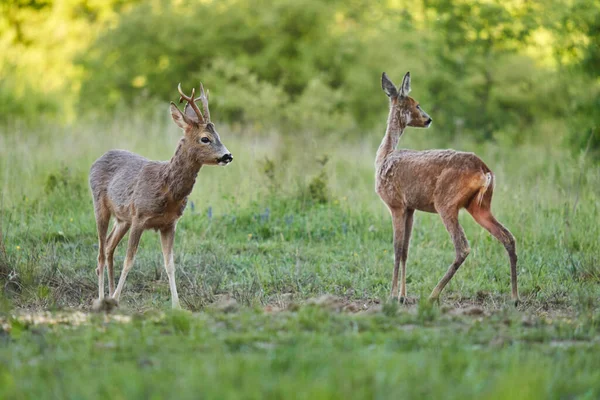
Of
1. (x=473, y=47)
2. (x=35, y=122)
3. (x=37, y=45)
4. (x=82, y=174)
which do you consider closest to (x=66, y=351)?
(x=82, y=174)

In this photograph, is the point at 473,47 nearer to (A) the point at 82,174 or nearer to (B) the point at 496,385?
(A) the point at 82,174

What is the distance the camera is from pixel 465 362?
529cm

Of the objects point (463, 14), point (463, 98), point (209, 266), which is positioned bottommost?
point (209, 266)

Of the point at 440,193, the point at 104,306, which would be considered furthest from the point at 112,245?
the point at 440,193

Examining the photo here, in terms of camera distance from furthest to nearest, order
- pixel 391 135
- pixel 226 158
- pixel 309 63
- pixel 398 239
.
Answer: pixel 309 63 < pixel 391 135 < pixel 398 239 < pixel 226 158

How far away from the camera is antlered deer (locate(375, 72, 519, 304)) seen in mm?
8375

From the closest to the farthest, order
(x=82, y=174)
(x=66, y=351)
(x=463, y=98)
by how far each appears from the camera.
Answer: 1. (x=66, y=351)
2. (x=82, y=174)
3. (x=463, y=98)

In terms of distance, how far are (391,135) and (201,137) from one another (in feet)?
7.61

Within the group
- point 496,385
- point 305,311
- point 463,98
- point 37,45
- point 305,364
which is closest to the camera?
point 496,385

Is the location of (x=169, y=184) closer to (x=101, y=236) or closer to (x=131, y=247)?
(x=131, y=247)

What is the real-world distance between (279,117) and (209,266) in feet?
38.8

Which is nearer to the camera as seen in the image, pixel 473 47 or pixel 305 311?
pixel 305 311

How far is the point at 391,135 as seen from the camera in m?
9.74

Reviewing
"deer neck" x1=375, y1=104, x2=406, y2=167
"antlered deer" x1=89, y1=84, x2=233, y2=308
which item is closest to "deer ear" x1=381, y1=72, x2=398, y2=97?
"deer neck" x1=375, y1=104, x2=406, y2=167
